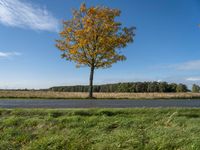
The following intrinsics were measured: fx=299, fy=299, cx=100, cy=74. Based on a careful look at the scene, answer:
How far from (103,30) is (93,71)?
4184mm

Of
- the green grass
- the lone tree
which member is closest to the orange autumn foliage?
the lone tree

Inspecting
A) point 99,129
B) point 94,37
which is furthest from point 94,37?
point 99,129

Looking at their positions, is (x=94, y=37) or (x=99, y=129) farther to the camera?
(x=94, y=37)

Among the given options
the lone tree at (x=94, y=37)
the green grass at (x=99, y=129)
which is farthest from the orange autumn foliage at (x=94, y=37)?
the green grass at (x=99, y=129)

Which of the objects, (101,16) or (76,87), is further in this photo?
(76,87)

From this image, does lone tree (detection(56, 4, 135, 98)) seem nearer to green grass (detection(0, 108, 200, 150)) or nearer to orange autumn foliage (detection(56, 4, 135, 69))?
orange autumn foliage (detection(56, 4, 135, 69))

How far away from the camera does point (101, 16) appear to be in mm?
29031

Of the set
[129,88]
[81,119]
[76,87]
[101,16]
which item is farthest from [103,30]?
[76,87]

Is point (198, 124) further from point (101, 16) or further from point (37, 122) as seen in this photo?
point (101, 16)

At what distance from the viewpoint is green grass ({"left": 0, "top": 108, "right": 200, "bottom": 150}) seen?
8.97 m

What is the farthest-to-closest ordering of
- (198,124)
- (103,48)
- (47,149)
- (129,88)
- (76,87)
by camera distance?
(76,87), (129,88), (103,48), (198,124), (47,149)

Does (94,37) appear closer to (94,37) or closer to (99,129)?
(94,37)

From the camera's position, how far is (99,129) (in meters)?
10.4

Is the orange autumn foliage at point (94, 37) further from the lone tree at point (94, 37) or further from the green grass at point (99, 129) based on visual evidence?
the green grass at point (99, 129)
